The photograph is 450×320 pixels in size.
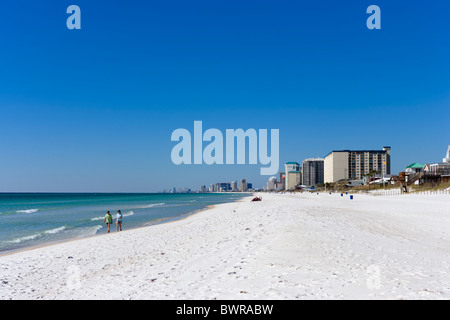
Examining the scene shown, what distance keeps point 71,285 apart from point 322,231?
1000 centimetres

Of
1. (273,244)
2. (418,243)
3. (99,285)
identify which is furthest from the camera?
(418,243)

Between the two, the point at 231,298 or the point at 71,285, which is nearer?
the point at 231,298

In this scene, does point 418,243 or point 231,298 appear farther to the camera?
point 418,243

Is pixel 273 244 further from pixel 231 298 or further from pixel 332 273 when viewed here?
pixel 231 298

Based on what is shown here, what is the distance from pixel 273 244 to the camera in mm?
10891

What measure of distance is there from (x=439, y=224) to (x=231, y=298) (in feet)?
55.3

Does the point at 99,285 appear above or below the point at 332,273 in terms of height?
below

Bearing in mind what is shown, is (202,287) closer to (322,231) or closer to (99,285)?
(99,285)

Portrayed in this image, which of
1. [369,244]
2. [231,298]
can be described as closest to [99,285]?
[231,298]
